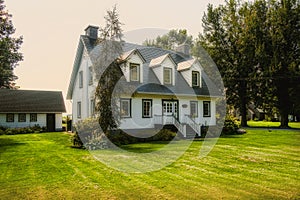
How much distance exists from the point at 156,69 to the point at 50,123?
15.0 meters

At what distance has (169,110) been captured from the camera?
2033 cm

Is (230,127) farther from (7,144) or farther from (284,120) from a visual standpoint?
(7,144)

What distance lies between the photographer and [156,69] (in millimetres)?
20609

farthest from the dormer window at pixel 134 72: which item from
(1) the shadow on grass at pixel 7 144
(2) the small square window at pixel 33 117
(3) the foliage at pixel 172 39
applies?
(3) the foliage at pixel 172 39

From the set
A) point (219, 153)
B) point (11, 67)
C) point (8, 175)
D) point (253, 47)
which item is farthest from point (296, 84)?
point (11, 67)

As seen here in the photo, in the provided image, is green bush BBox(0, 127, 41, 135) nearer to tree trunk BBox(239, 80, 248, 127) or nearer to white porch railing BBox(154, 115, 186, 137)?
white porch railing BBox(154, 115, 186, 137)

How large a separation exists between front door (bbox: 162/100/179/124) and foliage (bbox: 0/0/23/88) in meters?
13.0

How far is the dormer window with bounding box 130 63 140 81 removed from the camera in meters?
18.7

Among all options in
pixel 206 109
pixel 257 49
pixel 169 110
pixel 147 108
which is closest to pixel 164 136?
pixel 147 108

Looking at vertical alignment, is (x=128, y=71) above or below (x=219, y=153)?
above

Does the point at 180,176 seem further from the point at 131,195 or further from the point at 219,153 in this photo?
the point at 219,153

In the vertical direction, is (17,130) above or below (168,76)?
below

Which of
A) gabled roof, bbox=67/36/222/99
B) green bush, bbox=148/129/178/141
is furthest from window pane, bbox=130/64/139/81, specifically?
green bush, bbox=148/129/178/141

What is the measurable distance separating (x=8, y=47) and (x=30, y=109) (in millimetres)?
7522
